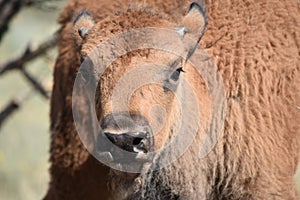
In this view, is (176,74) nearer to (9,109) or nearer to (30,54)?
(30,54)

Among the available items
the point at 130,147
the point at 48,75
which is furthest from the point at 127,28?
the point at 48,75

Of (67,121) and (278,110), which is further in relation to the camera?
(67,121)

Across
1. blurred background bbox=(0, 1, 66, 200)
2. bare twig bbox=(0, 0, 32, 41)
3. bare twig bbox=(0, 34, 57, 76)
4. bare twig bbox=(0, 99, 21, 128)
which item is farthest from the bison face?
bare twig bbox=(0, 99, 21, 128)

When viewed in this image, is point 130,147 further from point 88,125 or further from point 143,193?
point 88,125

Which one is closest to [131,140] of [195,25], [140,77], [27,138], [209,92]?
[140,77]

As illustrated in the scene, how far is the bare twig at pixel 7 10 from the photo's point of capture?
10773 millimetres

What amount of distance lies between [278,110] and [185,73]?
850 millimetres

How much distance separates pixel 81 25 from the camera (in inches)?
313

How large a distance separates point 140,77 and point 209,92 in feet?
2.51

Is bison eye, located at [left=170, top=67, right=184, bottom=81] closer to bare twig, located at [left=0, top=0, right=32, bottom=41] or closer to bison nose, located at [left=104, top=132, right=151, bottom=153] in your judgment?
bison nose, located at [left=104, top=132, right=151, bottom=153]

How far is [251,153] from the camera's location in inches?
298

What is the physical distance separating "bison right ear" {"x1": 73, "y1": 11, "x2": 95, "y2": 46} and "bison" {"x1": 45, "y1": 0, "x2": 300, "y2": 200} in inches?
0.5

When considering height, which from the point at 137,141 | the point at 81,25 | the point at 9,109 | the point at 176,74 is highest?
the point at 81,25

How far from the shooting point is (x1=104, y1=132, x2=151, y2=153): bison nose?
6.73 meters
